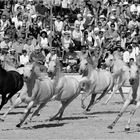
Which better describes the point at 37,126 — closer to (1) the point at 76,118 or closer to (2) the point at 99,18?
(1) the point at 76,118

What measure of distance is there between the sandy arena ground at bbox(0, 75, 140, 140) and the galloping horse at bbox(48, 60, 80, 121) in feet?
1.98

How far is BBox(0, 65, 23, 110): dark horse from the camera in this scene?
57.8 feet

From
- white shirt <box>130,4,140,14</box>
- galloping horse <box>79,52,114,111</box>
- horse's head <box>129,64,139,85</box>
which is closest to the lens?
horse's head <box>129,64,139,85</box>

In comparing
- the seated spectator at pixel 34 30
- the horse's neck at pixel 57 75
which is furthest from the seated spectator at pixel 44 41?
the horse's neck at pixel 57 75

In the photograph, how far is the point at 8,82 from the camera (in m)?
17.9

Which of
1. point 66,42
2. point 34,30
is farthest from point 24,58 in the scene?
point 66,42

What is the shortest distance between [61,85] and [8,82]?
1.75 meters

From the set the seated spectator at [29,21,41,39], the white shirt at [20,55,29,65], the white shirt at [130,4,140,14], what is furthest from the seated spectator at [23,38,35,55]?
the white shirt at [130,4,140,14]

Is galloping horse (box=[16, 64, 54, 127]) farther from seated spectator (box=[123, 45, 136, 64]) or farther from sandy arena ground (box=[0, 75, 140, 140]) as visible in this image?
seated spectator (box=[123, 45, 136, 64])

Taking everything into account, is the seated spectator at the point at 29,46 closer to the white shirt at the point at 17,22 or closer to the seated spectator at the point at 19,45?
the seated spectator at the point at 19,45

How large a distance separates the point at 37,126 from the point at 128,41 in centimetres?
1175

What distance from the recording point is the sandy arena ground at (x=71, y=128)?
560 inches

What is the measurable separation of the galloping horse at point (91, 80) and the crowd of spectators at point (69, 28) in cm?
516

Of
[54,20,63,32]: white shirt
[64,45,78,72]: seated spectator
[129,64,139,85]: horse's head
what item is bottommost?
[64,45,78,72]: seated spectator
